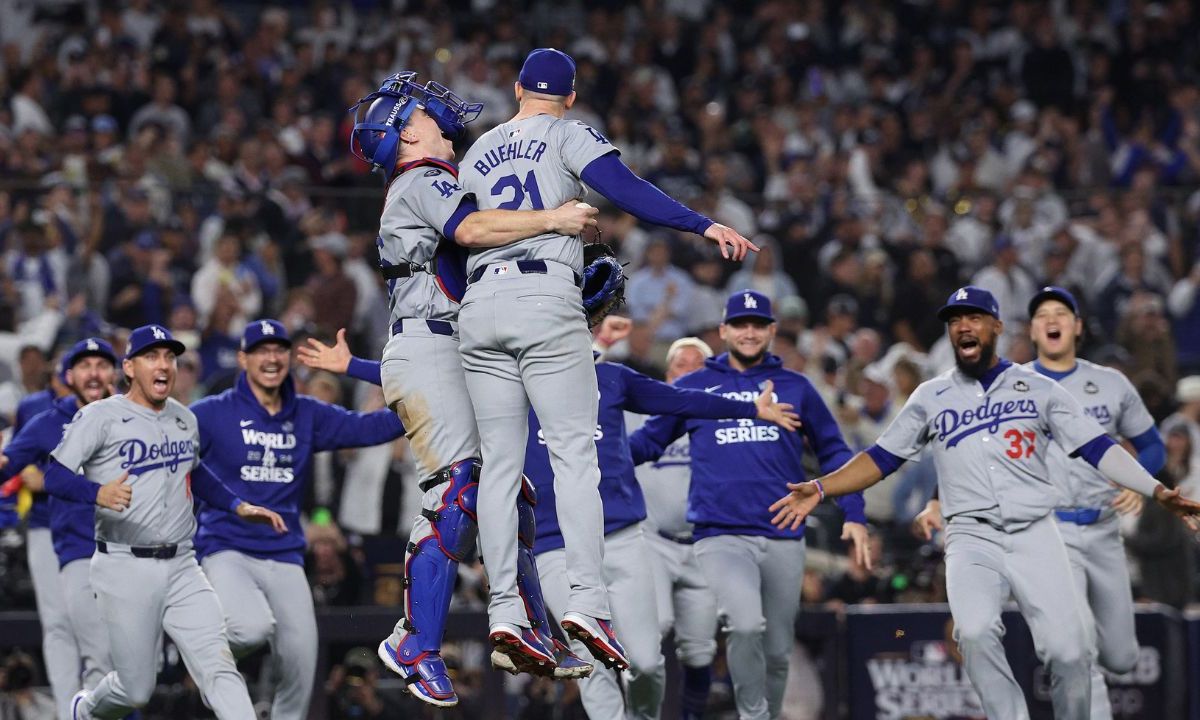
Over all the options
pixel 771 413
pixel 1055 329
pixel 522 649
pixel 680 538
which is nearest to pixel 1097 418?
pixel 1055 329

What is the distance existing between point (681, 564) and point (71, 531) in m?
3.64

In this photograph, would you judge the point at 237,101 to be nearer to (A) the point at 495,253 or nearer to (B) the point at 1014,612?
(B) the point at 1014,612

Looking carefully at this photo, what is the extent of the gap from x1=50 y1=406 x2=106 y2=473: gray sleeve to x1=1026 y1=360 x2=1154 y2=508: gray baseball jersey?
17.1ft

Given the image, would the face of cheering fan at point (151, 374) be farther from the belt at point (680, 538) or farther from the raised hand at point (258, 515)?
the belt at point (680, 538)

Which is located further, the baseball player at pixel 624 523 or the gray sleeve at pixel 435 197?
the baseball player at pixel 624 523

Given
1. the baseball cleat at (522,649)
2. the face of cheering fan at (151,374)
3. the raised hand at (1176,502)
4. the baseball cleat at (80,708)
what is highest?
the face of cheering fan at (151,374)

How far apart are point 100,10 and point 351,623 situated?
882 centimetres

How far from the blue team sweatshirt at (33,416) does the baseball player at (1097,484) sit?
6.02 meters

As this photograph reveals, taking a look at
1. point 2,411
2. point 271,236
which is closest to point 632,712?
point 2,411

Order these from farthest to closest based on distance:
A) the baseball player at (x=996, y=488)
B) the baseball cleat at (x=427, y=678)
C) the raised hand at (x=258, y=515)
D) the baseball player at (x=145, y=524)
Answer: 1. the raised hand at (x=258, y=515)
2. the baseball player at (x=145, y=524)
3. the baseball player at (x=996, y=488)
4. the baseball cleat at (x=427, y=678)

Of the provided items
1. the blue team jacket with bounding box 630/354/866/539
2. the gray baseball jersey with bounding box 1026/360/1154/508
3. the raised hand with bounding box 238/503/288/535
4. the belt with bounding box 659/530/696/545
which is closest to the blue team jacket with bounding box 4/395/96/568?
the raised hand with bounding box 238/503/288/535

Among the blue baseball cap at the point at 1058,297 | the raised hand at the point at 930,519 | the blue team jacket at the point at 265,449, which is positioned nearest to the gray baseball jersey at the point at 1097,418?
the blue baseball cap at the point at 1058,297

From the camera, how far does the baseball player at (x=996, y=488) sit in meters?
8.88

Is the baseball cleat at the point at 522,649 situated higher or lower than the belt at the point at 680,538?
lower
